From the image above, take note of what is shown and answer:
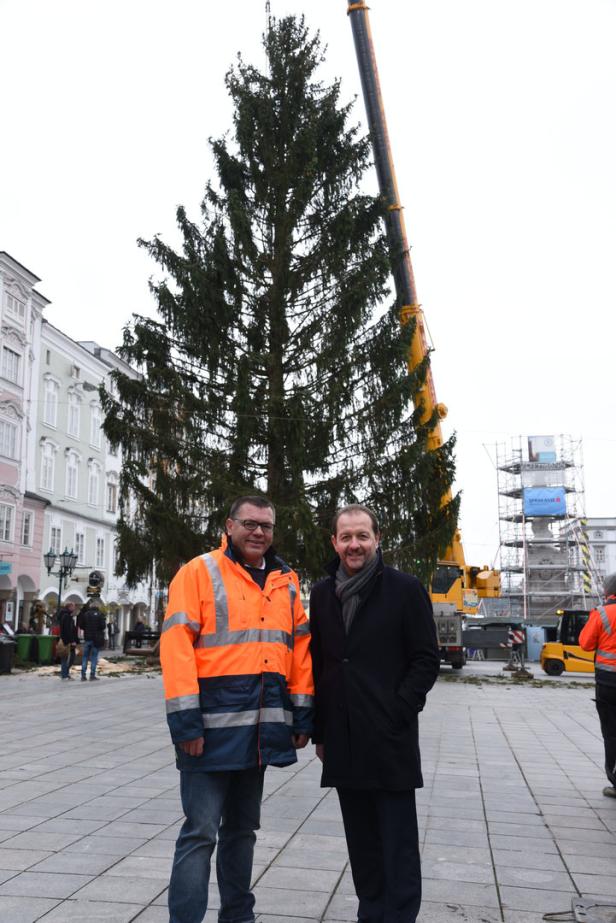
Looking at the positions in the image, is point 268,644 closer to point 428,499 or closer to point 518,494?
point 428,499

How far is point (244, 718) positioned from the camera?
12.4 feet

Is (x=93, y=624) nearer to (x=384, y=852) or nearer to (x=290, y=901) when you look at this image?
(x=290, y=901)

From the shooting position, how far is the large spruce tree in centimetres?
2017

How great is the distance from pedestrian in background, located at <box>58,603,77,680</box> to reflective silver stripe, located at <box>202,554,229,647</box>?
17540 millimetres

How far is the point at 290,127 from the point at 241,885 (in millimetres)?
22275

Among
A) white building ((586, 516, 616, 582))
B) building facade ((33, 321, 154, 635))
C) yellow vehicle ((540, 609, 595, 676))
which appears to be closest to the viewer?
yellow vehicle ((540, 609, 595, 676))

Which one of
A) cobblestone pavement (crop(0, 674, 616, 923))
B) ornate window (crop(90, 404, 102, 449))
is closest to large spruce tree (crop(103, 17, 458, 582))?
cobblestone pavement (crop(0, 674, 616, 923))

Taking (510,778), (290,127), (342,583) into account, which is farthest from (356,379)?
(342,583)

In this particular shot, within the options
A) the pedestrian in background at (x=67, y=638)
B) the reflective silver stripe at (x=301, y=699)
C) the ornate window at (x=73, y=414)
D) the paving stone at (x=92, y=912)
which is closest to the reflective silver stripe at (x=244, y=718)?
the reflective silver stripe at (x=301, y=699)

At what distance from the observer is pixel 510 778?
859cm

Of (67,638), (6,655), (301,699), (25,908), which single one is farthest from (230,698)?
(6,655)

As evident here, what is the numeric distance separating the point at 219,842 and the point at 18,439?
38.1m

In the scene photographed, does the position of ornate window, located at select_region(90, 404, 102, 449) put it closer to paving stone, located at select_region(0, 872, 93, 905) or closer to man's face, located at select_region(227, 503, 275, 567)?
paving stone, located at select_region(0, 872, 93, 905)

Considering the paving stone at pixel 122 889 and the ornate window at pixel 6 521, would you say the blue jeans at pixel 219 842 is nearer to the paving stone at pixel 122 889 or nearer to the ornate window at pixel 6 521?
the paving stone at pixel 122 889
